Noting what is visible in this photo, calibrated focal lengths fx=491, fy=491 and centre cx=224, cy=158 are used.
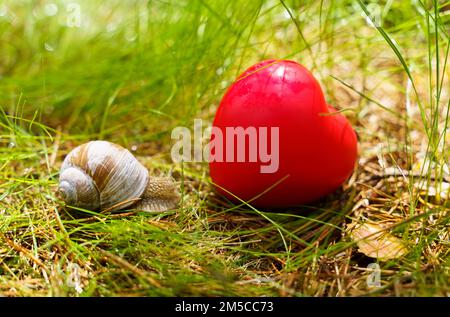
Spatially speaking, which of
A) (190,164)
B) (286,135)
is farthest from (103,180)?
(286,135)

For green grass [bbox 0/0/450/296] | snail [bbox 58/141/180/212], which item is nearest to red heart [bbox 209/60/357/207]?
green grass [bbox 0/0/450/296]

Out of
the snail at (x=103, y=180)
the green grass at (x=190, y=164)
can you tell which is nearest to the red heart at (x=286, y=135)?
the green grass at (x=190, y=164)

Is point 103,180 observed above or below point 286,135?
below

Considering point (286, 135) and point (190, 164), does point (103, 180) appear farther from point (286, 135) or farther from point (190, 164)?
point (286, 135)

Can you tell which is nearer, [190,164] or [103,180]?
[103,180]

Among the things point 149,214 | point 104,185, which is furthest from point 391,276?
point 104,185

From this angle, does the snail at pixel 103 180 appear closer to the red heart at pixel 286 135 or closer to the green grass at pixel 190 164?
the green grass at pixel 190 164
